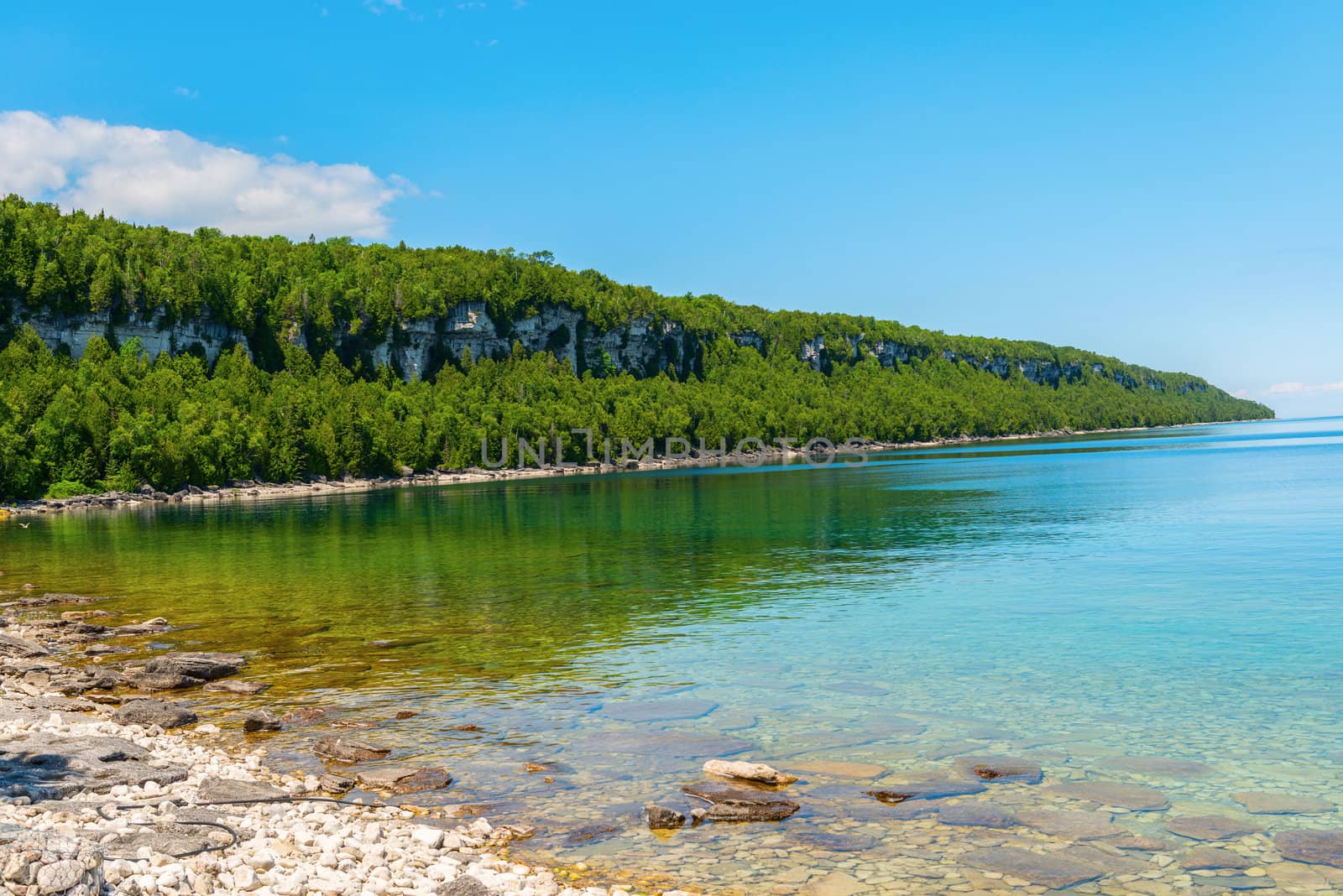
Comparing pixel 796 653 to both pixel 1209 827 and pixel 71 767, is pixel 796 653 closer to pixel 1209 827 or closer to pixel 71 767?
pixel 1209 827

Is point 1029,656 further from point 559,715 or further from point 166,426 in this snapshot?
point 166,426

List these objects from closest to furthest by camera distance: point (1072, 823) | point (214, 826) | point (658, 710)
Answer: point (214, 826), point (1072, 823), point (658, 710)

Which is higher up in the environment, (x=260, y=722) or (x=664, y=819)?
(x=260, y=722)

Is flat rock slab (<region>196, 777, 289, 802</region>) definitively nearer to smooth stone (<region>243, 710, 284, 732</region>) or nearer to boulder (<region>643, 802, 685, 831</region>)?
smooth stone (<region>243, 710, 284, 732</region>)

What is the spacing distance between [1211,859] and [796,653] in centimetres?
1498

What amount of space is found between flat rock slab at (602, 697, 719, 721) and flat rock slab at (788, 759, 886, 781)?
392 centimetres

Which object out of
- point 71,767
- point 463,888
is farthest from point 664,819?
→ point 71,767

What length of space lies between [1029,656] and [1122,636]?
434 centimetres

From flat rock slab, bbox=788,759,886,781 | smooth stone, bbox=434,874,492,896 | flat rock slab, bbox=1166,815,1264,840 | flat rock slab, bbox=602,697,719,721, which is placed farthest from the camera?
flat rock slab, bbox=602,697,719,721

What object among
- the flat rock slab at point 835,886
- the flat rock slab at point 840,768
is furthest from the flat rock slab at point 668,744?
the flat rock slab at point 835,886

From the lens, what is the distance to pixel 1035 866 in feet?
44.2

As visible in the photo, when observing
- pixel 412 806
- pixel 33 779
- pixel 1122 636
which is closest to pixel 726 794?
pixel 412 806

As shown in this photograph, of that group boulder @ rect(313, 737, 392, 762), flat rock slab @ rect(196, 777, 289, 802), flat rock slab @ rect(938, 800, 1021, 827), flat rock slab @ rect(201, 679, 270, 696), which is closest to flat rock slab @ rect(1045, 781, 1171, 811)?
flat rock slab @ rect(938, 800, 1021, 827)

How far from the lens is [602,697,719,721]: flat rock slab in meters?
21.5
